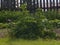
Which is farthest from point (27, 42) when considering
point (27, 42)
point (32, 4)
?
point (32, 4)

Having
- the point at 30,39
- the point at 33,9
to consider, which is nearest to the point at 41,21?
the point at 30,39

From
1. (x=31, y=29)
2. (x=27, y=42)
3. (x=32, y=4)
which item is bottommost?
(x=27, y=42)

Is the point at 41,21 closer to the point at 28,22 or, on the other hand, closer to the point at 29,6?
the point at 28,22

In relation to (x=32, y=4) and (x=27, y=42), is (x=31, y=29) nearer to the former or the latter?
(x=27, y=42)

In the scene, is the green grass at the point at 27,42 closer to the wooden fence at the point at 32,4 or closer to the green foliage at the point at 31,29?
the green foliage at the point at 31,29

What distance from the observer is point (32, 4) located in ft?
39.3

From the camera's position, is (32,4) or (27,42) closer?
(27,42)

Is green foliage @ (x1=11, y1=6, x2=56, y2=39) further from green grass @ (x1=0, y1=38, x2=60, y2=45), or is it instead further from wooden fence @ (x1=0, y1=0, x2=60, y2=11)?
wooden fence @ (x1=0, y1=0, x2=60, y2=11)

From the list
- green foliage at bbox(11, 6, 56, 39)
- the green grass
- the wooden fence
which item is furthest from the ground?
the wooden fence

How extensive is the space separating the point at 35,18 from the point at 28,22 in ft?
1.03

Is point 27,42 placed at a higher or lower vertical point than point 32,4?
lower

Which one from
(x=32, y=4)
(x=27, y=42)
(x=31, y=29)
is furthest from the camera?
(x=32, y=4)

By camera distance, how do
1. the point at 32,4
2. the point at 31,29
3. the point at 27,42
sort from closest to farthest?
the point at 27,42 < the point at 31,29 < the point at 32,4

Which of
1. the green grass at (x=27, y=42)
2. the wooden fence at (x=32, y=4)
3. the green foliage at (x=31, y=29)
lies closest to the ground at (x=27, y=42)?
the green grass at (x=27, y=42)
